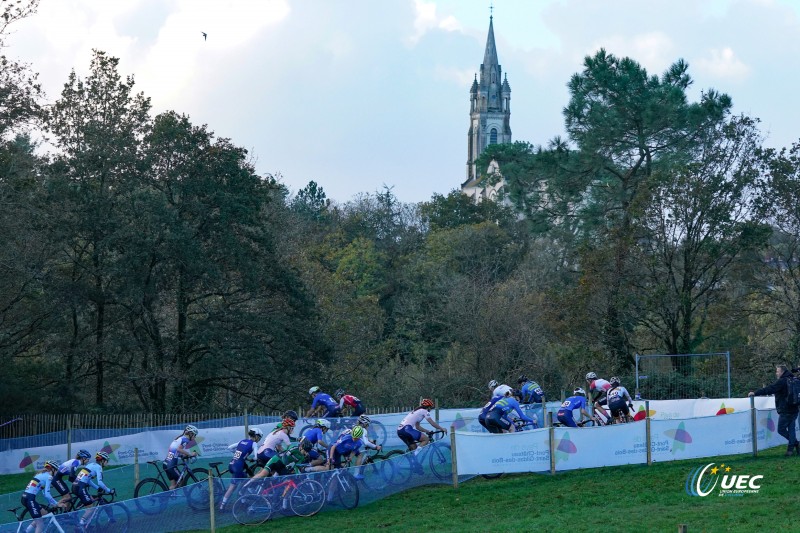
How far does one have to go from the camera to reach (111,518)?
53.5 feet

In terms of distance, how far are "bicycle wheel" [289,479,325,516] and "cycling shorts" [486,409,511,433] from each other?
4568 millimetres

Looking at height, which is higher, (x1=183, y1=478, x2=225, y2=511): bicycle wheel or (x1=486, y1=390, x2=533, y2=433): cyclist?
(x1=486, y1=390, x2=533, y2=433): cyclist

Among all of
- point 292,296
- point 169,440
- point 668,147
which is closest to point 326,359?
point 292,296

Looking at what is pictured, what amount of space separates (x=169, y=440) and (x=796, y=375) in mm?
16204

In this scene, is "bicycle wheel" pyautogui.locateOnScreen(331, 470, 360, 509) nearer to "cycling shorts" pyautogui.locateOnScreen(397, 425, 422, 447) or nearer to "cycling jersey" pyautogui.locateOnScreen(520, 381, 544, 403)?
"cycling shorts" pyautogui.locateOnScreen(397, 425, 422, 447)

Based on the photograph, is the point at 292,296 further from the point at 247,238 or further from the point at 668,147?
the point at 668,147

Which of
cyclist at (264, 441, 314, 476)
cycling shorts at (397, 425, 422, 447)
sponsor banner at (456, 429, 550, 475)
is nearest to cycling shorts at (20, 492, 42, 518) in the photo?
cyclist at (264, 441, 314, 476)

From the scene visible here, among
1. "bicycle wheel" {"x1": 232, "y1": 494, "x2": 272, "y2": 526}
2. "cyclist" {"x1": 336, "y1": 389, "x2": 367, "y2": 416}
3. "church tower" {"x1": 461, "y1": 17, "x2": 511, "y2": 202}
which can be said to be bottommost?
"bicycle wheel" {"x1": 232, "y1": 494, "x2": 272, "y2": 526}

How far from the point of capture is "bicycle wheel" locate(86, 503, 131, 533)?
16.1 metres

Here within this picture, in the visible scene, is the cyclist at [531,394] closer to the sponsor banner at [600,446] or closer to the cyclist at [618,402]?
the cyclist at [618,402]

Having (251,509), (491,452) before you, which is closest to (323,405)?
(491,452)

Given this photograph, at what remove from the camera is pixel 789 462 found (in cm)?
2067

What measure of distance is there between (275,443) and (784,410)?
1079 centimetres

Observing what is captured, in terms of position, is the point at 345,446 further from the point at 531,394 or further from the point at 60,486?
the point at 531,394
